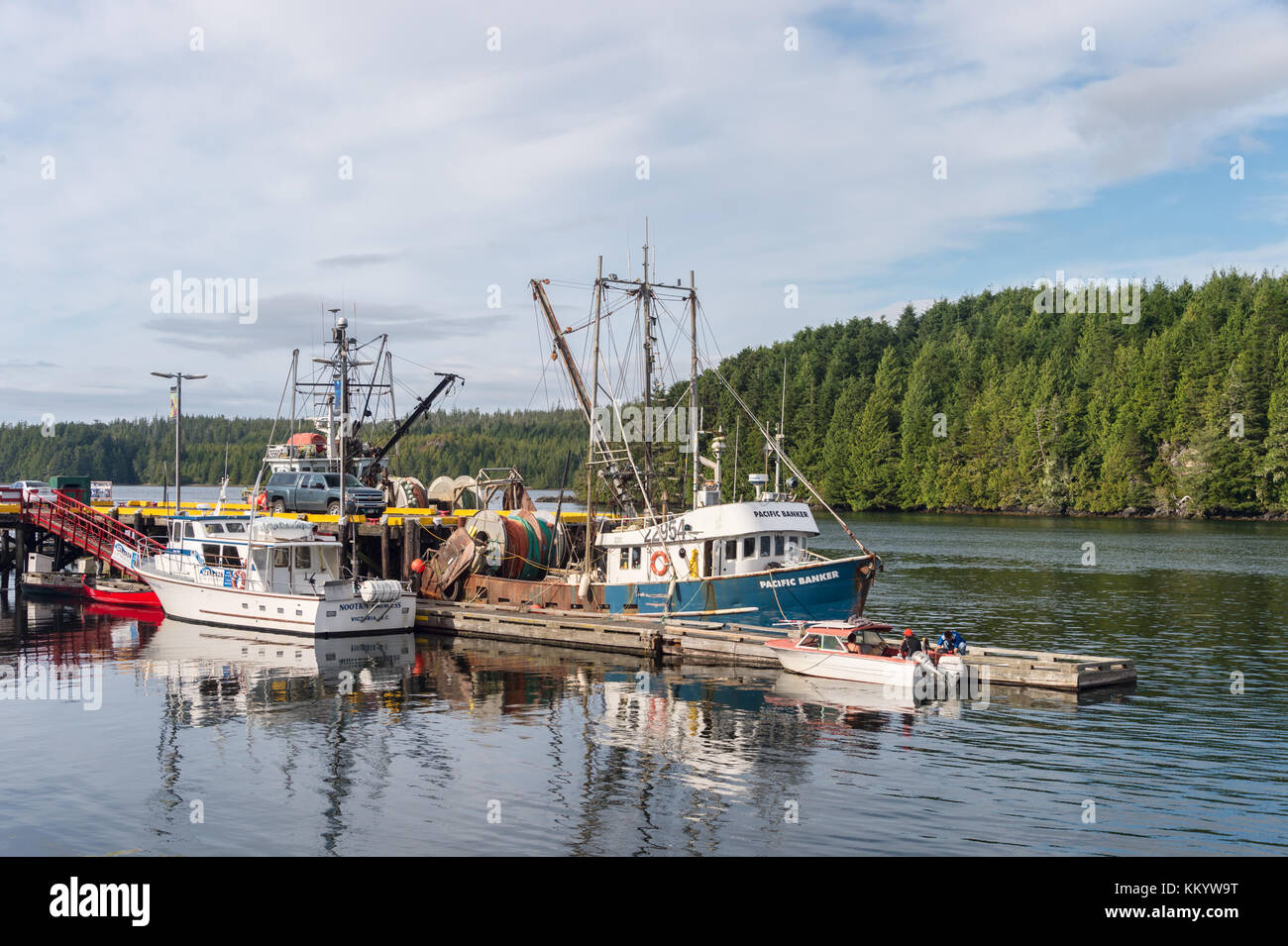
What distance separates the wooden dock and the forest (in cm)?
6889

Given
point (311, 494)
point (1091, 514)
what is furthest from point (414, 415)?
point (1091, 514)

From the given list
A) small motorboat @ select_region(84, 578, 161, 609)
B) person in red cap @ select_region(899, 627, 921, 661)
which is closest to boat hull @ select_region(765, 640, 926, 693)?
person in red cap @ select_region(899, 627, 921, 661)

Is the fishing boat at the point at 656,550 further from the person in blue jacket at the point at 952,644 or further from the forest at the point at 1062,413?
the forest at the point at 1062,413

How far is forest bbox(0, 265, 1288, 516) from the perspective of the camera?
12838 centimetres

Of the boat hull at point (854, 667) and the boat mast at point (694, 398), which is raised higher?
the boat mast at point (694, 398)

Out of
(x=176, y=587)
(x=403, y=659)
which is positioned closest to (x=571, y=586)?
(x=403, y=659)

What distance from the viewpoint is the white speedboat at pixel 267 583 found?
42.7 metres

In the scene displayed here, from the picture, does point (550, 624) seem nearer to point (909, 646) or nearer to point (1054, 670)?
point (909, 646)

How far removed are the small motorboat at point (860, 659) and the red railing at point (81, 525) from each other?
3679 cm

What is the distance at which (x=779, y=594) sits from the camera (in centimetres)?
3869

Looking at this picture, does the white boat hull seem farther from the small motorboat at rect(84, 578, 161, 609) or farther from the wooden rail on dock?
the small motorboat at rect(84, 578, 161, 609)

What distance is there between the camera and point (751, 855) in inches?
722

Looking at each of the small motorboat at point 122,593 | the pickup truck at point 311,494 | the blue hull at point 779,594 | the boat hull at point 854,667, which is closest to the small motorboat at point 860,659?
the boat hull at point 854,667
